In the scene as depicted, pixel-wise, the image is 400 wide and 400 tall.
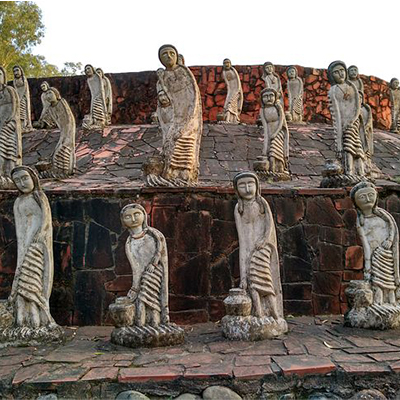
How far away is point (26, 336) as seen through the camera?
15.8 ft

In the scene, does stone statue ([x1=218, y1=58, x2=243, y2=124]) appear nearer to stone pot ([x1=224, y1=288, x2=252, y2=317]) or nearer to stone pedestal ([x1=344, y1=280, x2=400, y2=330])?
stone pedestal ([x1=344, y1=280, x2=400, y2=330])

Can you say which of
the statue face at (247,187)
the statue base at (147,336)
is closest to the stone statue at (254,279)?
the statue face at (247,187)

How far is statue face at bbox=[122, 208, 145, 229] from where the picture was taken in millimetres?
4895

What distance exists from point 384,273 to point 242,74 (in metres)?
12.6

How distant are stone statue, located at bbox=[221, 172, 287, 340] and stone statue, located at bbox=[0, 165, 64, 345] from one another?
1842mm

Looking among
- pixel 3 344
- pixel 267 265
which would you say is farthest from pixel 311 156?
pixel 3 344

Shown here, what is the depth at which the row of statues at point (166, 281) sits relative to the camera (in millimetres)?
4742

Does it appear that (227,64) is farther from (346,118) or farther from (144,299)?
(144,299)

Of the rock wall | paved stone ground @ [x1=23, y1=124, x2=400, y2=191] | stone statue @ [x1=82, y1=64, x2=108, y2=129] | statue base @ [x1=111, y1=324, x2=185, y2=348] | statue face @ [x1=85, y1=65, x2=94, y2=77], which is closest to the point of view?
statue base @ [x1=111, y1=324, x2=185, y2=348]

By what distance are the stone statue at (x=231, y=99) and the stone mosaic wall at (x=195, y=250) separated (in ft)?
23.8

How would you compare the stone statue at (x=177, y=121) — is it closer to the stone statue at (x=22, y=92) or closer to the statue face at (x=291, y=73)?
the statue face at (x=291, y=73)

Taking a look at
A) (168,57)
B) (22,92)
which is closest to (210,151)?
(168,57)

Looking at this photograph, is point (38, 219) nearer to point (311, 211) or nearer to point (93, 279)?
point (93, 279)

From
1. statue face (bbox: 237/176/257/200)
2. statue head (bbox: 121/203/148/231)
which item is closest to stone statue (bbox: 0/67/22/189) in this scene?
statue head (bbox: 121/203/148/231)
